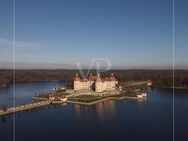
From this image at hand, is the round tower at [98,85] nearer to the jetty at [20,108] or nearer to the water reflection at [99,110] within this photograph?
the water reflection at [99,110]

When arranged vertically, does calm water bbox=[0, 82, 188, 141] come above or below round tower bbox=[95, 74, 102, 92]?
below

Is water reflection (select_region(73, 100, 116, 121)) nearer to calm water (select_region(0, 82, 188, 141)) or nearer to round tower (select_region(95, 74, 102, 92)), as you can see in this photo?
calm water (select_region(0, 82, 188, 141))

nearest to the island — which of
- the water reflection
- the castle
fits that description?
the castle

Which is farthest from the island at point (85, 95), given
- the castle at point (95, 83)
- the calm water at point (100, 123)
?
the calm water at point (100, 123)

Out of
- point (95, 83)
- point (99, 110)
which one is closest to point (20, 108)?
point (99, 110)

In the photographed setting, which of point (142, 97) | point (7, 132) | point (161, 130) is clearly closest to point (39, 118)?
point (7, 132)

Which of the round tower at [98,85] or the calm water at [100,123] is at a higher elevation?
the round tower at [98,85]

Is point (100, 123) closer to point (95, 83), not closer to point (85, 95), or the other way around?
point (85, 95)
